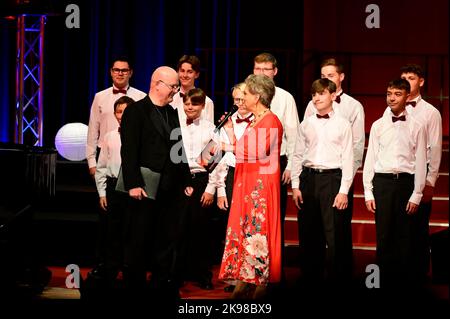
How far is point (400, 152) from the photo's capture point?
5.36 metres

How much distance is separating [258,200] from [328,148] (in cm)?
79

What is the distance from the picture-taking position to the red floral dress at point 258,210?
4746 millimetres

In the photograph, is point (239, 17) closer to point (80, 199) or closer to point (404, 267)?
point (80, 199)

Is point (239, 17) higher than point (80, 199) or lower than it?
higher

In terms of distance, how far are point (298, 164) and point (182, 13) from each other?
352cm

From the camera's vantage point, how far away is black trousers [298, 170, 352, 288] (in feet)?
17.5

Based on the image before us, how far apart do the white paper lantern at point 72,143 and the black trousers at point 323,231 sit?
2.45 m

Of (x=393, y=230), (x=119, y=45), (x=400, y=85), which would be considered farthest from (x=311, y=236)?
(x=119, y=45)

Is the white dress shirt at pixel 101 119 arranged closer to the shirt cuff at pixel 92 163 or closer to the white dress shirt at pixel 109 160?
the shirt cuff at pixel 92 163

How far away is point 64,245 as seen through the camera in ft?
21.0

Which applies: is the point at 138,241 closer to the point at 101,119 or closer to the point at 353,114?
the point at 101,119

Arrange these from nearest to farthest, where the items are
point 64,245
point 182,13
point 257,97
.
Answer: point 257,97
point 64,245
point 182,13
